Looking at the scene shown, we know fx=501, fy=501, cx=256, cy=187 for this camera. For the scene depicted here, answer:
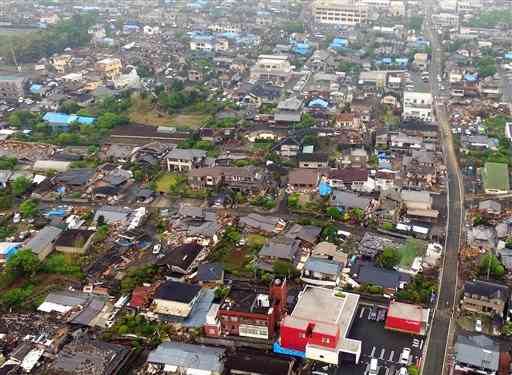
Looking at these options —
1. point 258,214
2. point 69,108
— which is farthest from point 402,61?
point 258,214

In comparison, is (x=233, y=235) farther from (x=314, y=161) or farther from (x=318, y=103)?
(x=318, y=103)

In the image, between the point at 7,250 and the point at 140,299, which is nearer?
the point at 140,299

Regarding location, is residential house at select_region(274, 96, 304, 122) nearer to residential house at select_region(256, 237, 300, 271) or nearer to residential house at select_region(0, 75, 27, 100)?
residential house at select_region(256, 237, 300, 271)

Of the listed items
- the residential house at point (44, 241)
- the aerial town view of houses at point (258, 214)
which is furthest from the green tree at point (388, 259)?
the residential house at point (44, 241)

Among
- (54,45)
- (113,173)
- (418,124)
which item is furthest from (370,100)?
(54,45)

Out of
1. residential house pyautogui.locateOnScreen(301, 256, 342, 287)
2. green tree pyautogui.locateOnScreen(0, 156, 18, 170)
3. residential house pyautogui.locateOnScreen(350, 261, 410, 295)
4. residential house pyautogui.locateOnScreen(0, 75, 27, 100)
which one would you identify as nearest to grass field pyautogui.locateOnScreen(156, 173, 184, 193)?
green tree pyautogui.locateOnScreen(0, 156, 18, 170)

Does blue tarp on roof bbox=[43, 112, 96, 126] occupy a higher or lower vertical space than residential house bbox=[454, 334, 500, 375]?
higher
